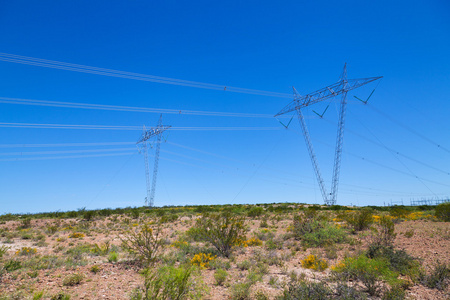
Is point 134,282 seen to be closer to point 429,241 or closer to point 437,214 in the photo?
point 429,241

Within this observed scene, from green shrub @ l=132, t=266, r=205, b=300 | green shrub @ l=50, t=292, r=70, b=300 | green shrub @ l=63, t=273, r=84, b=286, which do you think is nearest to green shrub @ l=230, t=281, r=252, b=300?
green shrub @ l=132, t=266, r=205, b=300

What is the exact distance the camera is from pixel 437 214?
25.0 meters

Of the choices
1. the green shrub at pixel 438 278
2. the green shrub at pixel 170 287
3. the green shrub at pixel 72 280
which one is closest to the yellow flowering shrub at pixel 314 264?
the green shrub at pixel 438 278

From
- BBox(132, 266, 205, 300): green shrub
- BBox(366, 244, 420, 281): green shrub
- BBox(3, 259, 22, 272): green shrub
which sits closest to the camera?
BBox(132, 266, 205, 300): green shrub

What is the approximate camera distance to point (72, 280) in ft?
30.5

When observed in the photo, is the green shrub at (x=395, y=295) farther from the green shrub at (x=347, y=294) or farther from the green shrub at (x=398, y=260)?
the green shrub at (x=398, y=260)

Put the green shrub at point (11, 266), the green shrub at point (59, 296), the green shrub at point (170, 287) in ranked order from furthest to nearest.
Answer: the green shrub at point (11, 266) < the green shrub at point (59, 296) < the green shrub at point (170, 287)

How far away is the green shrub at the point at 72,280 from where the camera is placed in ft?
30.1

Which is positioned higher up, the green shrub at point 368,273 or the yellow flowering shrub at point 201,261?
the green shrub at point 368,273

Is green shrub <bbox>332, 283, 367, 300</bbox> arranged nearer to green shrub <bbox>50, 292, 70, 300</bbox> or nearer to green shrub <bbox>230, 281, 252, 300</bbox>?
green shrub <bbox>230, 281, 252, 300</bbox>

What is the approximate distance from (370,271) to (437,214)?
72.4 feet

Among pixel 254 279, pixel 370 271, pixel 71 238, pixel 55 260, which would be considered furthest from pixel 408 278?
pixel 71 238

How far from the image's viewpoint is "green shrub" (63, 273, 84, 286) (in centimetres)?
919

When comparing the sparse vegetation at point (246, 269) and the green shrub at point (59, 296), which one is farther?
the sparse vegetation at point (246, 269)
